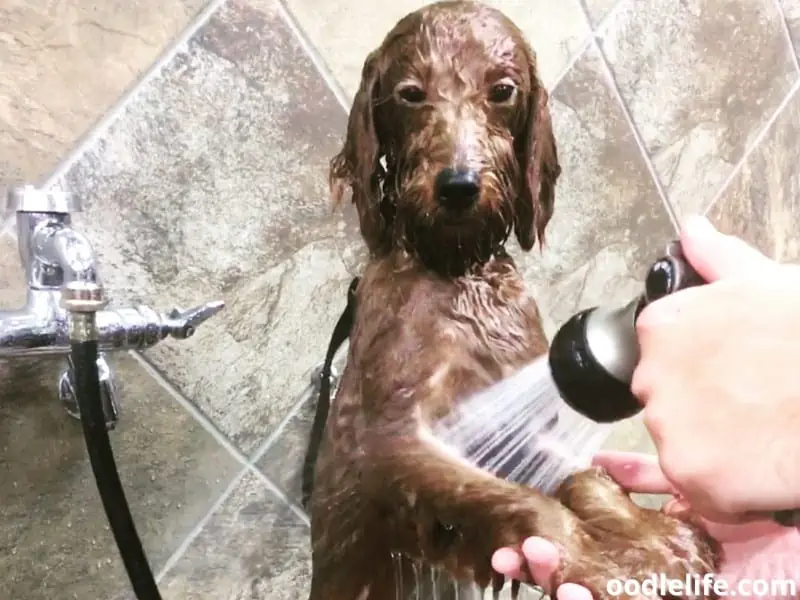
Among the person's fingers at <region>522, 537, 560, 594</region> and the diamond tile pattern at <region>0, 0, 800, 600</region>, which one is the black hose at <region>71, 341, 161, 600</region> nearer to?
the diamond tile pattern at <region>0, 0, 800, 600</region>

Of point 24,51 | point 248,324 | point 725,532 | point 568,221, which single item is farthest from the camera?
point 568,221

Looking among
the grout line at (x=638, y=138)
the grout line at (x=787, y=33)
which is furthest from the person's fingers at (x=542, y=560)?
the grout line at (x=787, y=33)

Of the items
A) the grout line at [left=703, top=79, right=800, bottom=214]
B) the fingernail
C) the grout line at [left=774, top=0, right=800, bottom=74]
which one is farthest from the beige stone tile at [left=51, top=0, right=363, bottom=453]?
the grout line at [left=774, top=0, right=800, bottom=74]

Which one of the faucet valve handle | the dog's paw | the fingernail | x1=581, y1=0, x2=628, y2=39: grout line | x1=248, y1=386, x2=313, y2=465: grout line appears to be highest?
x1=581, y1=0, x2=628, y2=39: grout line

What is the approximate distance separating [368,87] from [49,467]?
42 cm

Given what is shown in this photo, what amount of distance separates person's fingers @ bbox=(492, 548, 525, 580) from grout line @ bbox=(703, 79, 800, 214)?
0.83 m

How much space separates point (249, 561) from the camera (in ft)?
2.71

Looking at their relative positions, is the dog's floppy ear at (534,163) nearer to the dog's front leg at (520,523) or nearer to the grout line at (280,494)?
the dog's front leg at (520,523)

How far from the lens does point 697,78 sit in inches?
44.7

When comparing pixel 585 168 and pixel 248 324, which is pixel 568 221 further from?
pixel 248 324

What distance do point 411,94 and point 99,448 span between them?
34 cm

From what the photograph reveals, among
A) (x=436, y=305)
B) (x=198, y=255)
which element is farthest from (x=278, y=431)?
(x=436, y=305)

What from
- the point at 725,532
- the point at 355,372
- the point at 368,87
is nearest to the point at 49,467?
the point at 355,372

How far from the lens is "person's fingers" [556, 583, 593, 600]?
433mm
